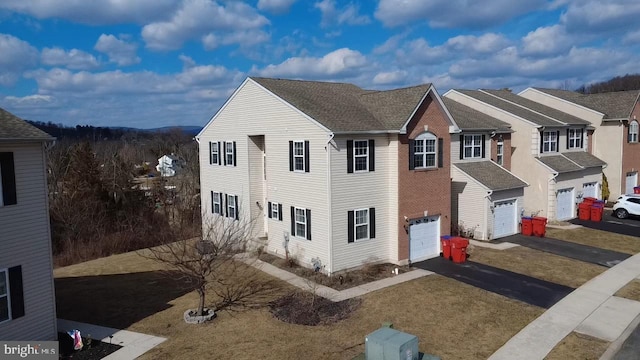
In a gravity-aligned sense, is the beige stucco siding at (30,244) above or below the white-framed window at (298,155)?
below

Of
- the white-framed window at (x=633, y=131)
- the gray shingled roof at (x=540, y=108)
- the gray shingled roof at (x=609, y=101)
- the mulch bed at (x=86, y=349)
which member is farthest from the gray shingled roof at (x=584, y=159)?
the mulch bed at (x=86, y=349)

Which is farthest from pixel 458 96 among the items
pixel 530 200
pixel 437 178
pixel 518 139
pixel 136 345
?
pixel 136 345

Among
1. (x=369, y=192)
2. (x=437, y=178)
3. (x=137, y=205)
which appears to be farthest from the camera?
(x=137, y=205)

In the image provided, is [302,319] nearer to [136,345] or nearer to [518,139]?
[136,345]

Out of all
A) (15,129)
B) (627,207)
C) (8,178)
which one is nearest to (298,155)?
(15,129)

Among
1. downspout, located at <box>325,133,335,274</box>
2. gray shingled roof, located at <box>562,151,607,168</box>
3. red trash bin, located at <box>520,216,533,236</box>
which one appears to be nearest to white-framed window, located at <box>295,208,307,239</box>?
downspout, located at <box>325,133,335,274</box>

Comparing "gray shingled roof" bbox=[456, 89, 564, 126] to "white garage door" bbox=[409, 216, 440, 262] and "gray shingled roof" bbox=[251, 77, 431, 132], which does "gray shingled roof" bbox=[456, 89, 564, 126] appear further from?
"white garage door" bbox=[409, 216, 440, 262]

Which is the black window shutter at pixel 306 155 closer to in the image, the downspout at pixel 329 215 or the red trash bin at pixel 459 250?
the downspout at pixel 329 215
